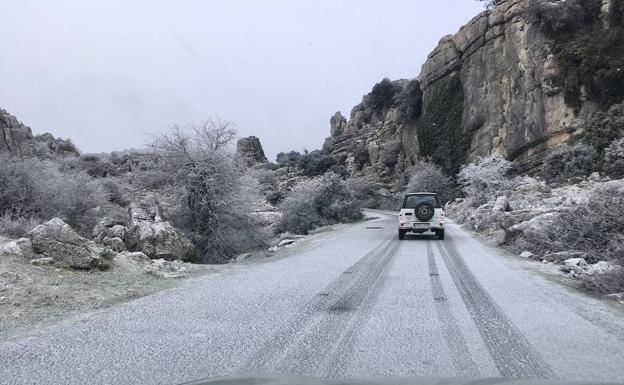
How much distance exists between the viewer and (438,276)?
962 centimetres

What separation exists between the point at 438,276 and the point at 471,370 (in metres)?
5.65

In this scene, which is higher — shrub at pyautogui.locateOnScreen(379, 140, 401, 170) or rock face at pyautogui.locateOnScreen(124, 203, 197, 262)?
shrub at pyautogui.locateOnScreen(379, 140, 401, 170)

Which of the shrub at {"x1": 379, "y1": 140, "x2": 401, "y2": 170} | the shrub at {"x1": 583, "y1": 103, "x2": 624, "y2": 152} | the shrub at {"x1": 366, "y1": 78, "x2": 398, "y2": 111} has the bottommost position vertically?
the shrub at {"x1": 583, "y1": 103, "x2": 624, "y2": 152}

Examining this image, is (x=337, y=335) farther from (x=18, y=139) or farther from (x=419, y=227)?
(x=18, y=139)

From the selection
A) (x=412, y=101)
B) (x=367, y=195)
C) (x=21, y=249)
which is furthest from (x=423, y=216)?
(x=412, y=101)

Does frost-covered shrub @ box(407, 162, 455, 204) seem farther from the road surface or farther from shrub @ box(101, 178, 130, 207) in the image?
the road surface

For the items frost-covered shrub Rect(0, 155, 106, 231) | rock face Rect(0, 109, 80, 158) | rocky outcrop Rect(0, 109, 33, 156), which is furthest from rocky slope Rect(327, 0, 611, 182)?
rocky outcrop Rect(0, 109, 33, 156)

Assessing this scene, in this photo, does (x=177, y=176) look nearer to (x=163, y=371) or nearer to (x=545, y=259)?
(x=545, y=259)

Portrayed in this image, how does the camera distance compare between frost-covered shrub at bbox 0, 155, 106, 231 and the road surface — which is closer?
the road surface

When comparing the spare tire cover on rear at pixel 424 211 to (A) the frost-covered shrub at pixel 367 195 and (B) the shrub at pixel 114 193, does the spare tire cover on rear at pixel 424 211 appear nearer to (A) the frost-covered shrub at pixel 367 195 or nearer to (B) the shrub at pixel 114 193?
(B) the shrub at pixel 114 193

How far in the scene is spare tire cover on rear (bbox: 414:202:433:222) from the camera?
1867 cm

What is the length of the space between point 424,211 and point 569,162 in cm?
1878

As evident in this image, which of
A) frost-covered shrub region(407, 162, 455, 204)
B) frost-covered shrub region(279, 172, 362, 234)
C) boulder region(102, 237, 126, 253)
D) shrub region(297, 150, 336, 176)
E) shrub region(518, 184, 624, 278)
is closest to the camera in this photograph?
shrub region(518, 184, 624, 278)

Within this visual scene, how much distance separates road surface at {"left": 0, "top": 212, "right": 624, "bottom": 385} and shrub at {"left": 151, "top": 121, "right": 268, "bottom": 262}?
868 cm
